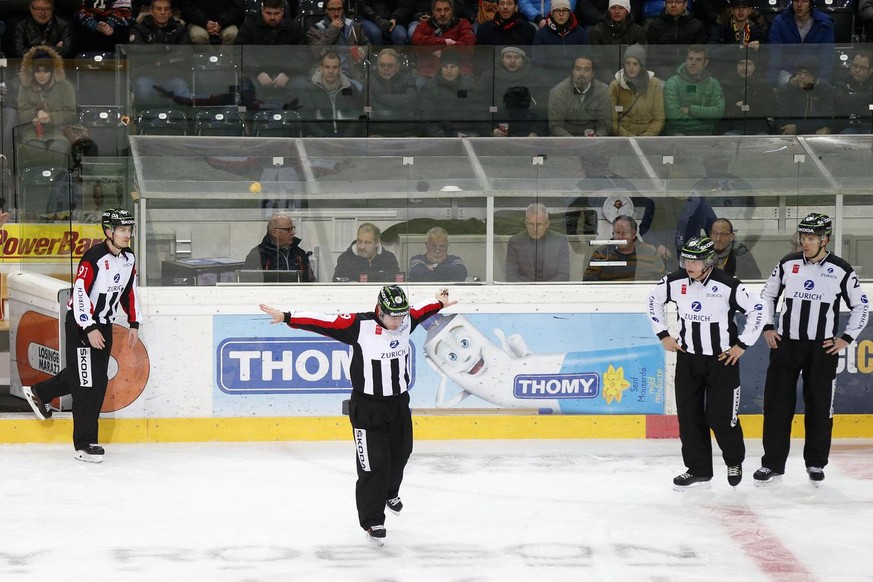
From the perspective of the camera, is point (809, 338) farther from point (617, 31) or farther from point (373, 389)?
point (617, 31)

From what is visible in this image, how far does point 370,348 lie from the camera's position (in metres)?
5.99

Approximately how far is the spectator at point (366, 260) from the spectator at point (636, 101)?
2.22m

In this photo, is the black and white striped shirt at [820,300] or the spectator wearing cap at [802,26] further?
the spectator wearing cap at [802,26]

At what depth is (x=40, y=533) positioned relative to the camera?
6117 millimetres

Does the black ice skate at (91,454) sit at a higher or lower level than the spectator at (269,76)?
lower

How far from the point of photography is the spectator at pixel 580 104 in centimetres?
942

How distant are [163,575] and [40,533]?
3.30 ft

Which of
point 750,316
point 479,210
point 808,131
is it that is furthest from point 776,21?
point 750,316

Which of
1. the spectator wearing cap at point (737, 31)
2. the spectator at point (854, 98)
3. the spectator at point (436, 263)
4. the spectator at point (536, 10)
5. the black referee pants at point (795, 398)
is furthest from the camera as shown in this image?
the spectator at point (536, 10)

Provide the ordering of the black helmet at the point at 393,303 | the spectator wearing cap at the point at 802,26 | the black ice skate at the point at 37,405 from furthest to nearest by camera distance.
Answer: the spectator wearing cap at the point at 802,26, the black ice skate at the point at 37,405, the black helmet at the point at 393,303

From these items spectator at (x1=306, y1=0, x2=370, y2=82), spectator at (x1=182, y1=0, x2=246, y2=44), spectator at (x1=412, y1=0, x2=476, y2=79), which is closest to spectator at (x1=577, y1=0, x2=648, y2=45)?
spectator at (x1=412, y1=0, x2=476, y2=79)

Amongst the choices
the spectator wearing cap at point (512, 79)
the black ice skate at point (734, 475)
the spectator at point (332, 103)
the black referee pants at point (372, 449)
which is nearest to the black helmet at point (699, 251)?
the black ice skate at point (734, 475)

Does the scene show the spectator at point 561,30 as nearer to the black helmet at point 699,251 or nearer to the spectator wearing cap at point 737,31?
the spectator wearing cap at point 737,31

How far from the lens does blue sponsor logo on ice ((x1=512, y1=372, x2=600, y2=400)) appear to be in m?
8.44
